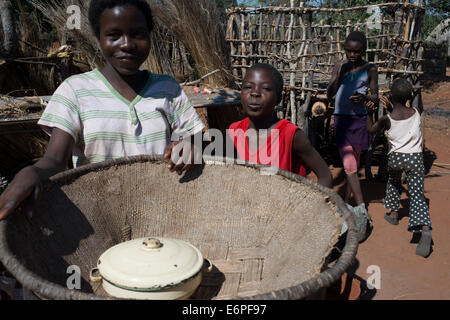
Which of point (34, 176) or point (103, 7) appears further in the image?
point (103, 7)

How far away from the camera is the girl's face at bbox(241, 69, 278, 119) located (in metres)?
1.62

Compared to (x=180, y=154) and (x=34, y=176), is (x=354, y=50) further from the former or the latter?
(x=34, y=176)

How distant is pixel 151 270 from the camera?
100cm

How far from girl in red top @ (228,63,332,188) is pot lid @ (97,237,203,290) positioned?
64 cm

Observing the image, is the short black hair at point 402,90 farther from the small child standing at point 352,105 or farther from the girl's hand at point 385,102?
the small child standing at point 352,105

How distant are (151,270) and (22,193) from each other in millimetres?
392

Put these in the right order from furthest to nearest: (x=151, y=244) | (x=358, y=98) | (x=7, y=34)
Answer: (x=358, y=98) → (x=7, y=34) → (x=151, y=244)

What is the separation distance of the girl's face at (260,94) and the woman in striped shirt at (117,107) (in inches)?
12.1

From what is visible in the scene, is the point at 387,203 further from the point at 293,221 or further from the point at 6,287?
the point at 6,287

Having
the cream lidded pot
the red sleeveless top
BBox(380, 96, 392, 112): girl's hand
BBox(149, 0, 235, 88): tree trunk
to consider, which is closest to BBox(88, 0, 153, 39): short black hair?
the red sleeveless top

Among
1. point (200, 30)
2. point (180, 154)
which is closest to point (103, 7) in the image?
point (180, 154)

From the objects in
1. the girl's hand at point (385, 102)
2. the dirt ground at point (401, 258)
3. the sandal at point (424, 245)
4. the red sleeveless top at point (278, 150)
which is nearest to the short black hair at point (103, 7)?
the red sleeveless top at point (278, 150)

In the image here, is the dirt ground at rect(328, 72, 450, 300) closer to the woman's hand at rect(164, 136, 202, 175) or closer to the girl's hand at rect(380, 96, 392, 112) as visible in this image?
the girl's hand at rect(380, 96, 392, 112)

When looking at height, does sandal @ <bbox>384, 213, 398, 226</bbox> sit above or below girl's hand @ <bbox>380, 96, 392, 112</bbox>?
below
